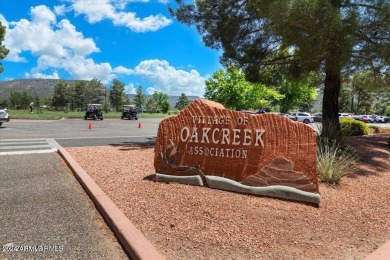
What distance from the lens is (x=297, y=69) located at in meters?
11.2

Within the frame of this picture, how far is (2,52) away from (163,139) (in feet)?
113

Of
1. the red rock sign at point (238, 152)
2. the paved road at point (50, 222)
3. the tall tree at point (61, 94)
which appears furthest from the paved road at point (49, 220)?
the tall tree at point (61, 94)

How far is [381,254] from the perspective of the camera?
3146 mm

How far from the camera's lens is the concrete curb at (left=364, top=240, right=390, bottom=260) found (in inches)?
121

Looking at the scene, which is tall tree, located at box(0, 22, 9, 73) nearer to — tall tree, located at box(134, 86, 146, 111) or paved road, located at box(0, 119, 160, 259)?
paved road, located at box(0, 119, 160, 259)

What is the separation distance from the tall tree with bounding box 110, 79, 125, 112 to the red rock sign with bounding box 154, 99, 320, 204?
7459cm

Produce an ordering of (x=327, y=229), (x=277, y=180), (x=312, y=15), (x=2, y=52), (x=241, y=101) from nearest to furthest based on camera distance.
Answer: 1. (x=327, y=229)
2. (x=277, y=180)
3. (x=312, y=15)
4. (x=2, y=52)
5. (x=241, y=101)

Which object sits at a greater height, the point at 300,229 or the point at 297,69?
the point at 297,69

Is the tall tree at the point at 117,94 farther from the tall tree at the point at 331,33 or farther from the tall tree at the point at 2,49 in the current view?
the tall tree at the point at 331,33

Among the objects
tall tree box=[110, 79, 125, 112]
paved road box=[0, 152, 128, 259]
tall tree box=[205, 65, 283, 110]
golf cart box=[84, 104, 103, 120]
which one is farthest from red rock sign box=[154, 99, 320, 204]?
tall tree box=[110, 79, 125, 112]

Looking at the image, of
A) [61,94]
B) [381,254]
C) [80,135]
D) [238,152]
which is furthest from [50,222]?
[61,94]

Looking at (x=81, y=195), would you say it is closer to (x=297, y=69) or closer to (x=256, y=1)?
(x=256, y=1)

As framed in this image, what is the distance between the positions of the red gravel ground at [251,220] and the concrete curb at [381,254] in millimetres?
83

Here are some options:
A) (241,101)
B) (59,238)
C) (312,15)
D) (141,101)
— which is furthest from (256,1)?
(141,101)
